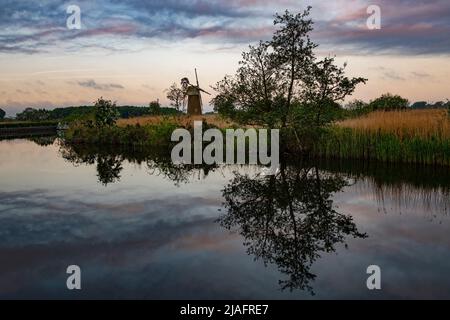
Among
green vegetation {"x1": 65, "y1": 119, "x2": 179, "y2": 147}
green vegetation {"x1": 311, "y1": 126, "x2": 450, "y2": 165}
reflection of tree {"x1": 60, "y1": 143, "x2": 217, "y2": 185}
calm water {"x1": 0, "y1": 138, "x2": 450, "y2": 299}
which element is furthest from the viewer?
green vegetation {"x1": 65, "y1": 119, "x2": 179, "y2": 147}

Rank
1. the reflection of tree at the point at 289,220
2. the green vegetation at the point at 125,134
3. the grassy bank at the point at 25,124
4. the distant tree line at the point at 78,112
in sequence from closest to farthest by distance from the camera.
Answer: the reflection of tree at the point at 289,220 < the green vegetation at the point at 125,134 < the distant tree line at the point at 78,112 < the grassy bank at the point at 25,124

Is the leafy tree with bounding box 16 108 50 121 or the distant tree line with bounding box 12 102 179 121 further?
the leafy tree with bounding box 16 108 50 121

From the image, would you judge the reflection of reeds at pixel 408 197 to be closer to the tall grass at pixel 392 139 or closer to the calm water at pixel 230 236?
the calm water at pixel 230 236

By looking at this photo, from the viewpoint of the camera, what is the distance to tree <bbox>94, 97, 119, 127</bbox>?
32394 millimetres

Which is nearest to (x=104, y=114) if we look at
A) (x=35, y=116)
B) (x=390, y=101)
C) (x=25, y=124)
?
(x=390, y=101)

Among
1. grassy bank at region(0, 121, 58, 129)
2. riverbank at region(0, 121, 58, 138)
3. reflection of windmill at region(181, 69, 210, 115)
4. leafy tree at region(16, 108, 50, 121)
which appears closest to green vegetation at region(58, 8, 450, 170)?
reflection of windmill at region(181, 69, 210, 115)

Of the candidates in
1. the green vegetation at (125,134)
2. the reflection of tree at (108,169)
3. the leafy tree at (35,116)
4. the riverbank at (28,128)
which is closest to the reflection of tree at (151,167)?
the reflection of tree at (108,169)

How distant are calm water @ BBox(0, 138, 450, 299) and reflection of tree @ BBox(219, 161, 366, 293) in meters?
0.02

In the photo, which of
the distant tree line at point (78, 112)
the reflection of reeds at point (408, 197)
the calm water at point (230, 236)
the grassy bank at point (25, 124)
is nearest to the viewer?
the calm water at point (230, 236)

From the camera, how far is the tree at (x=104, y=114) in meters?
32.4

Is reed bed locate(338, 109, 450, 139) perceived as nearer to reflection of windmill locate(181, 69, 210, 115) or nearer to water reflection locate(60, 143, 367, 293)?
water reflection locate(60, 143, 367, 293)

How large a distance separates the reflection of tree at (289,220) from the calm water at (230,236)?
25 millimetres

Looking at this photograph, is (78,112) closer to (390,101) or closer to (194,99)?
(194,99)
